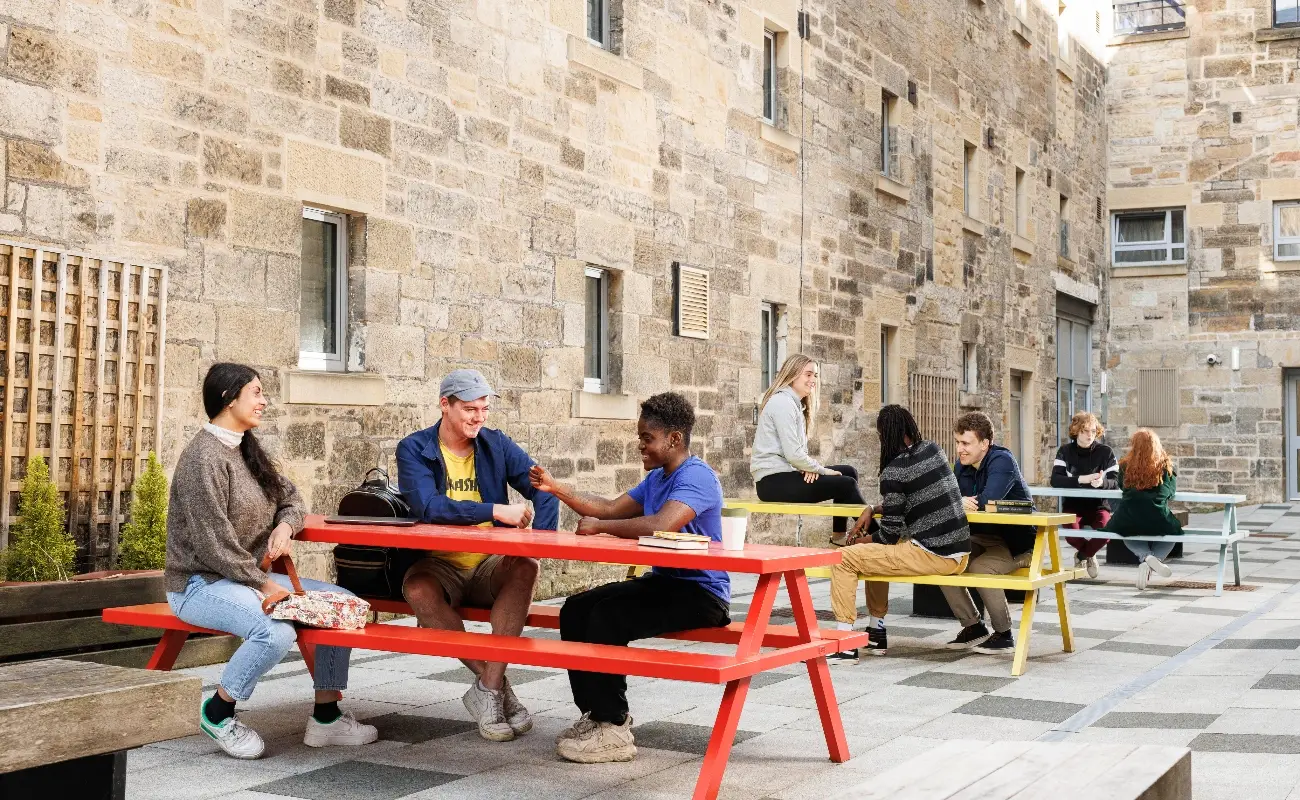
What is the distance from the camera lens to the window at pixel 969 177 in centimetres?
1870

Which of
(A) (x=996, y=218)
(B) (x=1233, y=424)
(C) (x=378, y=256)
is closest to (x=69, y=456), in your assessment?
(C) (x=378, y=256)

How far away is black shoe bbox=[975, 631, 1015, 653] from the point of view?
7957 millimetres

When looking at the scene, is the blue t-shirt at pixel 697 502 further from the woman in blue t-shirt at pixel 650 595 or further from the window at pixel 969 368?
the window at pixel 969 368

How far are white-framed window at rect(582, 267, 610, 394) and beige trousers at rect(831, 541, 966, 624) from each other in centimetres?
406

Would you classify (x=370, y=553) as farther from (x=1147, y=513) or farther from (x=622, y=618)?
(x=1147, y=513)

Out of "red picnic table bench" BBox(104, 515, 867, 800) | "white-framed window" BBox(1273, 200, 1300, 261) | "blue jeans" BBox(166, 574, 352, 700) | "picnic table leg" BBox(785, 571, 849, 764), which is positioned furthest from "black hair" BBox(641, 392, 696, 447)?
"white-framed window" BBox(1273, 200, 1300, 261)

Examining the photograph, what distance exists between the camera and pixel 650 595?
17.5 feet

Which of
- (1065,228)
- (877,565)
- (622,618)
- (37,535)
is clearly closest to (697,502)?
(622,618)

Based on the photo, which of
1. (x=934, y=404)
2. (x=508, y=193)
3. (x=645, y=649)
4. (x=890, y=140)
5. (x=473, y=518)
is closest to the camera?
(x=645, y=649)

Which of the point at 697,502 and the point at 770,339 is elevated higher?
the point at 770,339

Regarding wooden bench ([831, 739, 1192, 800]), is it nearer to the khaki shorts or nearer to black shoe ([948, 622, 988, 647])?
the khaki shorts

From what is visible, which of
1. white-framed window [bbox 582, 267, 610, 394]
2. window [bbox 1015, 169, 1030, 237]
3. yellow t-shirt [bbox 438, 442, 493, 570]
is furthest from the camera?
window [bbox 1015, 169, 1030, 237]

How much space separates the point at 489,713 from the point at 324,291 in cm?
405

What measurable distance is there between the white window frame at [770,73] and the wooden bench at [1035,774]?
1086 centimetres
